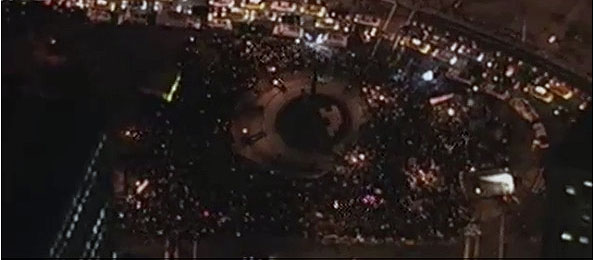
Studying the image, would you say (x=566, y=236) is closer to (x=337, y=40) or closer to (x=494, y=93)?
(x=494, y=93)

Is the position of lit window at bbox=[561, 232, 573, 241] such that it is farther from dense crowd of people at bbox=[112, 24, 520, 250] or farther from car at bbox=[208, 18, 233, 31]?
car at bbox=[208, 18, 233, 31]

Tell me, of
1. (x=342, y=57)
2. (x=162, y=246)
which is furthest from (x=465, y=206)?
(x=162, y=246)

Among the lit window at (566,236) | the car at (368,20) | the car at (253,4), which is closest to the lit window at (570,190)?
the lit window at (566,236)

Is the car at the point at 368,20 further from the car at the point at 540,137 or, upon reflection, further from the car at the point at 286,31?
the car at the point at 540,137

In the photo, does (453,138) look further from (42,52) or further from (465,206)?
(42,52)

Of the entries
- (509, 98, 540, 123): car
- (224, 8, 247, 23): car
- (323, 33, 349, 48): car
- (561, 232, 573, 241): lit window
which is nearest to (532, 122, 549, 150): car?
(509, 98, 540, 123): car

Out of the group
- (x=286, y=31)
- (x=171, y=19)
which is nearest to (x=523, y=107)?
(x=286, y=31)
